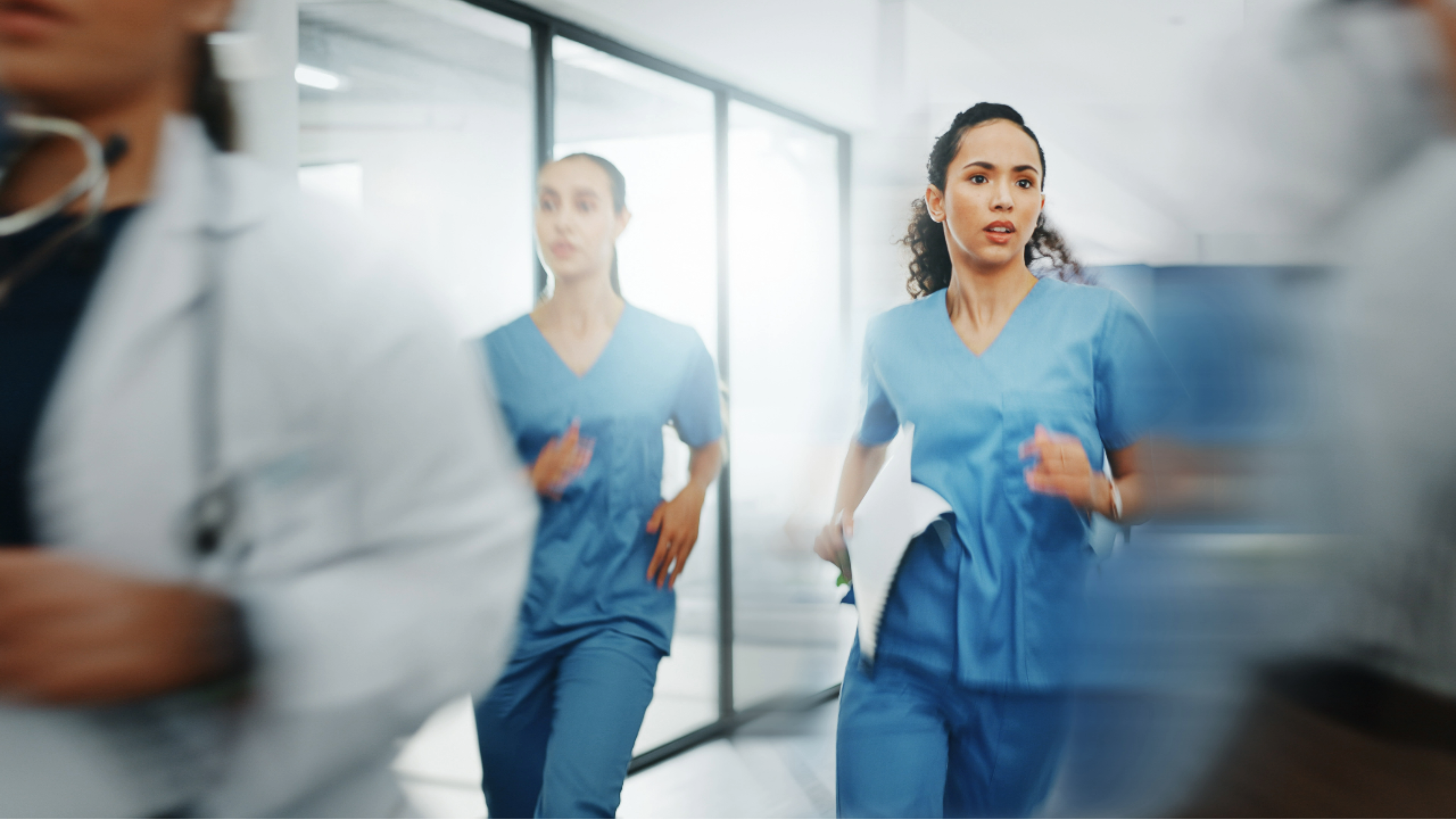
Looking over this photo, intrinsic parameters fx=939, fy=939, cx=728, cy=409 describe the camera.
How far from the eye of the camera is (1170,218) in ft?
4.31

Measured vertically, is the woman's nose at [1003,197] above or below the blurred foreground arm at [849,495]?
above

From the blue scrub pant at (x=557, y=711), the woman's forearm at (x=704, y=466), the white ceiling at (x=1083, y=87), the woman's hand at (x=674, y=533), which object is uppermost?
the white ceiling at (x=1083, y=87)

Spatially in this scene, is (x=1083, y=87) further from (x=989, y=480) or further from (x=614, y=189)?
(x=614, y=189)

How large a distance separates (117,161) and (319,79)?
1.44 m

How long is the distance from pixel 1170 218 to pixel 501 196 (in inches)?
58.8

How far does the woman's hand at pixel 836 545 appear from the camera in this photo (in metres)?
1.57

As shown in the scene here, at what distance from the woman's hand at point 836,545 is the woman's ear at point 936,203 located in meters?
0.58

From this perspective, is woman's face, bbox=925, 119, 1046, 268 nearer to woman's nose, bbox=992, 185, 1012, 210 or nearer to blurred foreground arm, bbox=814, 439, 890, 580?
woman's nose, bbox=992, 185, 1012, 210

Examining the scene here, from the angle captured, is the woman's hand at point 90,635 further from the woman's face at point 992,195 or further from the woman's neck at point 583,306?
the woman's neck at point 583,306

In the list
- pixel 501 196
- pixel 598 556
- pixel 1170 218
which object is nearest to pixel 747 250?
pixel 501 196

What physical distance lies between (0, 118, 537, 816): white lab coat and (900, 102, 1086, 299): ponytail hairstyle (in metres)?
1.32

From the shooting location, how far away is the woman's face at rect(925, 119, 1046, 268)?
5.44 ft

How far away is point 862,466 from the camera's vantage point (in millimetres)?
1688

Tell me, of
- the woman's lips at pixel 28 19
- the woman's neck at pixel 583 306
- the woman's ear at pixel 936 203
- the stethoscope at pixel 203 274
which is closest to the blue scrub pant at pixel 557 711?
the woman's neck at pixel 583 306
